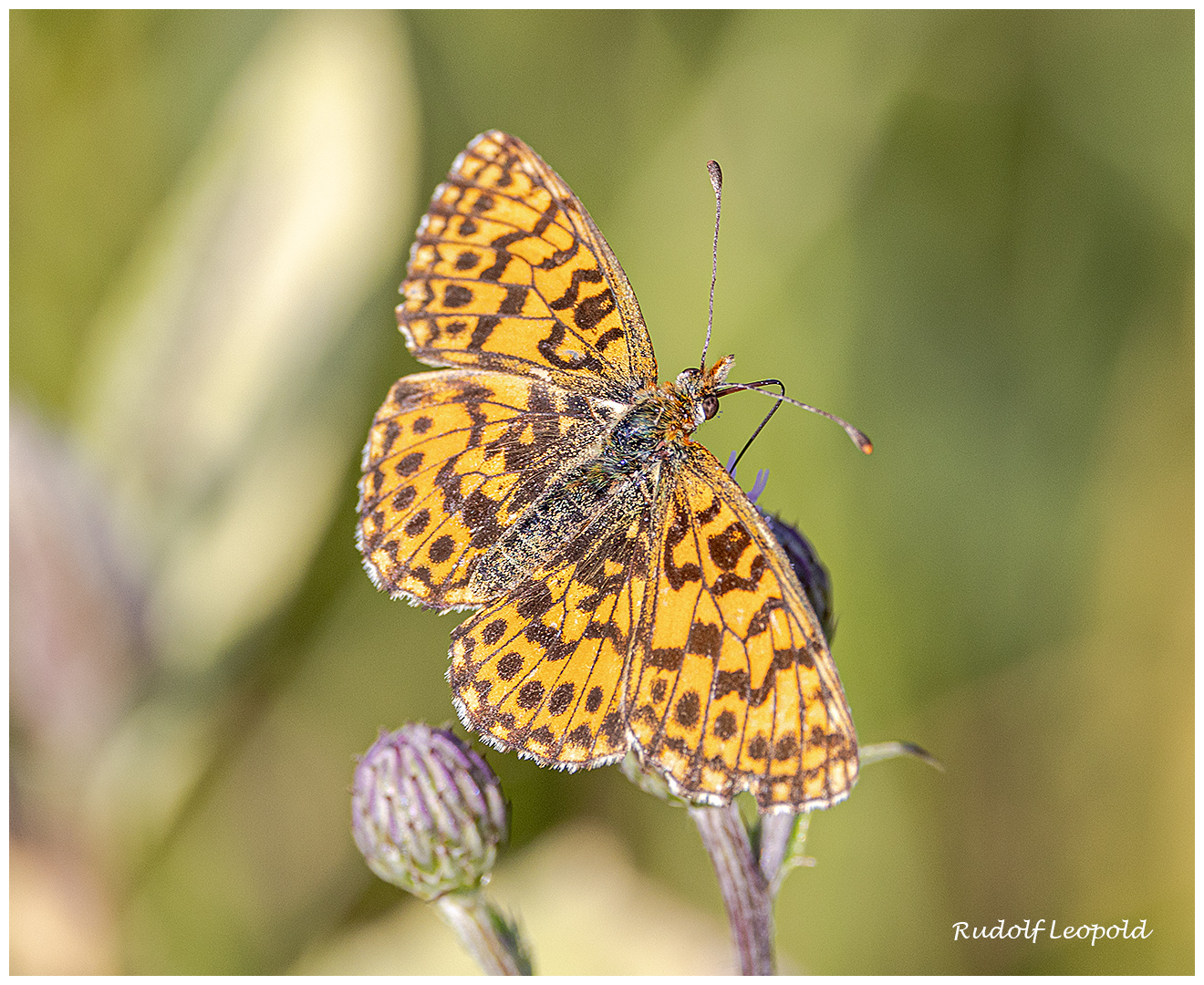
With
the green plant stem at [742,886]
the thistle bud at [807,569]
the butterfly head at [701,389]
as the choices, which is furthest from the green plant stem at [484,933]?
the butterfly head at [701,389]

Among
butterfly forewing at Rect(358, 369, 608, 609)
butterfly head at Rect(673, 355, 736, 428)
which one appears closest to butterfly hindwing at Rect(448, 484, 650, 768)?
butterfly forewing at Rect(358, 369, 608, 609)

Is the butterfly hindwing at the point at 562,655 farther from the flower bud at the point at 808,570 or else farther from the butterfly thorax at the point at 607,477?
the flower bud at the point at 808,570

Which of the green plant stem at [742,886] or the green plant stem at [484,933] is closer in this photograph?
the green plant stem at [742,886]

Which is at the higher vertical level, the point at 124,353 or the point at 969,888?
the point at 124,353

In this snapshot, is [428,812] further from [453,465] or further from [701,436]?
[701,436]

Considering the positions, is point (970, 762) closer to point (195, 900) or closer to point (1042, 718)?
point (1042, 718)

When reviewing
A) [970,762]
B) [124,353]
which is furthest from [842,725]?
[124,353]
